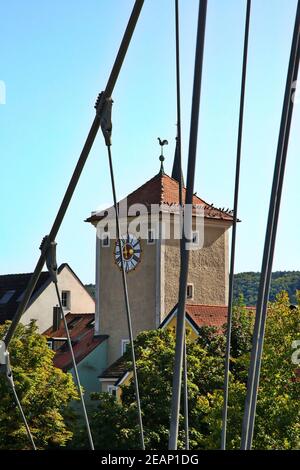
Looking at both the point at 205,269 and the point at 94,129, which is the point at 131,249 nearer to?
the point at 205,269

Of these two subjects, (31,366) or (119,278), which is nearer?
(31,366)

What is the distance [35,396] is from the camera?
40.6 m

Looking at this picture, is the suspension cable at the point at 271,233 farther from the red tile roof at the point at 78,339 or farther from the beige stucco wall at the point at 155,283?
the red tile roof at the point at 78,339

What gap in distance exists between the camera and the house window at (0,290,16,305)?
214ft

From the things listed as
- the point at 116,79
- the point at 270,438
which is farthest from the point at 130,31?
the point at 270,438

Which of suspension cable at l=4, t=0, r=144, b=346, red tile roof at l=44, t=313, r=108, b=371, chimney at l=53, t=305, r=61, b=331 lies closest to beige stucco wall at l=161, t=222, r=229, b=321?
red tile roof at l=44, t=313, r=108, b=371

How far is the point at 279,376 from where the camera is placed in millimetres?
32562

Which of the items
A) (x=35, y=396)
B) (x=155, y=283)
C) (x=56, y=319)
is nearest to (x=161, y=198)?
(x=155, y=283)

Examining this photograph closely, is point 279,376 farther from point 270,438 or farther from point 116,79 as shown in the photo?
point 116,79

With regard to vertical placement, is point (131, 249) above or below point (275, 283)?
below

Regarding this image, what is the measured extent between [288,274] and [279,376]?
6702cm

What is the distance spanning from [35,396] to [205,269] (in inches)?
637

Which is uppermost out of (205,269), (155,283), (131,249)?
(131,249)
